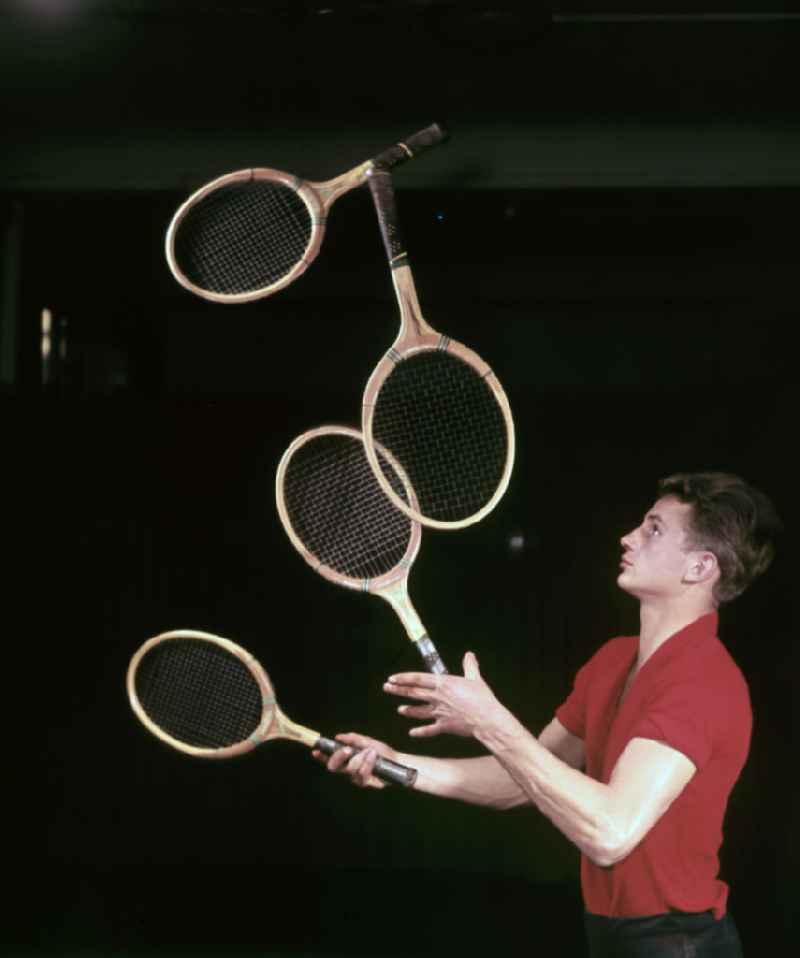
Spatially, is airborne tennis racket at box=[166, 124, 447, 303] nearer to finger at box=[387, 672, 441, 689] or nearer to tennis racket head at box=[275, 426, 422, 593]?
tennis racket head at box=[275, 426, 422, 593]

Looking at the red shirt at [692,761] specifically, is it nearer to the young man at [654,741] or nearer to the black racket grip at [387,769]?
the young man at [654,741]

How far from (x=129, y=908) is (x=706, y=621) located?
2638 mm

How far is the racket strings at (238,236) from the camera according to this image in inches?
106

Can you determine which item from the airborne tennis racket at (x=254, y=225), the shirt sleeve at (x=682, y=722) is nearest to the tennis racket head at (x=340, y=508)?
the airborne tennis racket at (x=254, y=225)

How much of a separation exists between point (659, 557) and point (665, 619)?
11 cm

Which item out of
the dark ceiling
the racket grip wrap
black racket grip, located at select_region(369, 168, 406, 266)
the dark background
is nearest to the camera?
the racket grip wrap

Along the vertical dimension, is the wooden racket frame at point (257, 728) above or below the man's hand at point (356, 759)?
above

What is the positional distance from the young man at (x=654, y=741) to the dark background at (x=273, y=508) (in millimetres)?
1688

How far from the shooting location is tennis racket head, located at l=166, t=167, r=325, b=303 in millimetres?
2543

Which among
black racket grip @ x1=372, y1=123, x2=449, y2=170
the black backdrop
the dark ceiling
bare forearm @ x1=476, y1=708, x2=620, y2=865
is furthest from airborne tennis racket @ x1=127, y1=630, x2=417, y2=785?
the dark ceiling

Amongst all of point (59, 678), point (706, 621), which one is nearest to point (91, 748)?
point (59, 678)

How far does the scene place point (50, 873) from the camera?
4277 mm

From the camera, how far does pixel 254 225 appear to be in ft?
9.19

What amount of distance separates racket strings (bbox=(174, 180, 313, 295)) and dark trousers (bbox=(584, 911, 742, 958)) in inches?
53.6
